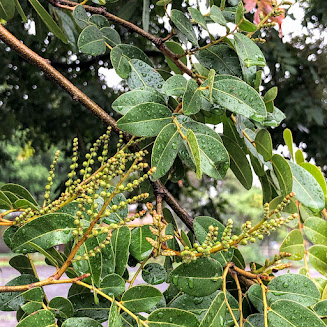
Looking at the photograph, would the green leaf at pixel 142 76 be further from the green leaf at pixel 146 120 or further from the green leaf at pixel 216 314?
the green leaf at pixel 216 314

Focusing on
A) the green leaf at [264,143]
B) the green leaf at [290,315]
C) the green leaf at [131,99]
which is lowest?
the green leaf at [290,315]

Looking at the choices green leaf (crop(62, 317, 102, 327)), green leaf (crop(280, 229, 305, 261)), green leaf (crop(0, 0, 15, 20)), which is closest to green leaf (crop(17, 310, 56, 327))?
A: green leaf (crop(62, 317, 102, 327))

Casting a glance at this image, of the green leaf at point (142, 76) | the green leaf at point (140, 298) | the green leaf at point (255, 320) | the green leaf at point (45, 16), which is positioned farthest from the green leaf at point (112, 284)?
the green leaf at point (45, 16)

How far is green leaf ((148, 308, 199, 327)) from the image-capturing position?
0.31 metres

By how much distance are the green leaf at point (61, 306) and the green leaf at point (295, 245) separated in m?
0.21

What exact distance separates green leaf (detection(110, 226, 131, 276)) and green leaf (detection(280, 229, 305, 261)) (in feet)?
0.54

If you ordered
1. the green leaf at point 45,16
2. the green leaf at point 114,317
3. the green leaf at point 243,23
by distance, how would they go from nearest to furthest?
the green leaf at point 114,317
the green leaf at point 243,23
the green leaf at point 45,16

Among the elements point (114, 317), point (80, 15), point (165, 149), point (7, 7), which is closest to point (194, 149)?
point (165, 149)

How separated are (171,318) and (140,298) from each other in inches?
1.1

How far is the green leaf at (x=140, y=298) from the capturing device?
0.32 meters

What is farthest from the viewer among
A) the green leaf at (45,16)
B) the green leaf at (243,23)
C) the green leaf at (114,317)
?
the green leaf at (45,16)

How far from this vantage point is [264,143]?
1.42 feet

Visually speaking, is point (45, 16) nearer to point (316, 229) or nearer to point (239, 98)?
point (239, 98)

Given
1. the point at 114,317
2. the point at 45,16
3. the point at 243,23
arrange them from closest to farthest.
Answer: the point at 114,317, the point at 243,23, the point at 45,16
